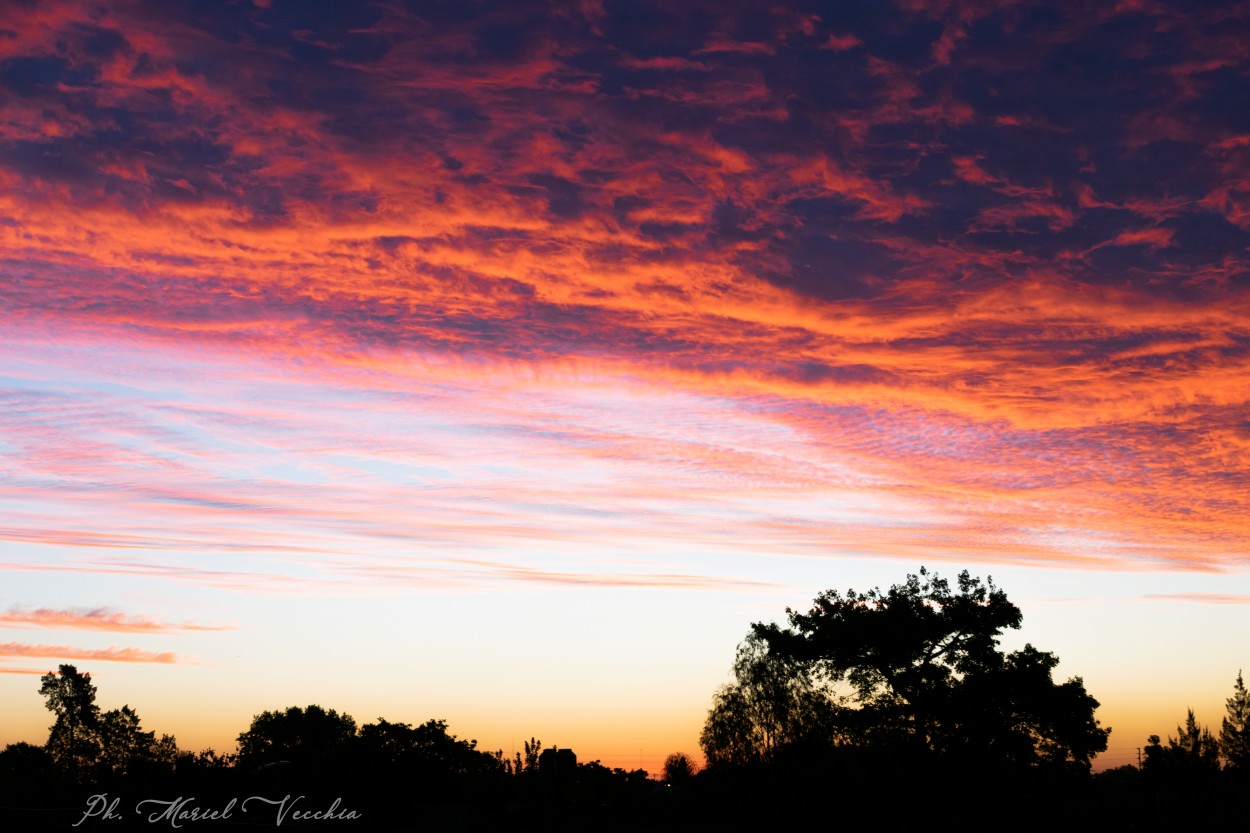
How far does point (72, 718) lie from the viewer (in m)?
138

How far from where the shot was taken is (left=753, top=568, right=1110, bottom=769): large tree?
52500mm

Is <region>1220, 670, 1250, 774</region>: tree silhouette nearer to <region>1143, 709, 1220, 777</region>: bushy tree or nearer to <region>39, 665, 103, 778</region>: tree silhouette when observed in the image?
<region>1143, 709, 1220, 777</region>: bushy tree

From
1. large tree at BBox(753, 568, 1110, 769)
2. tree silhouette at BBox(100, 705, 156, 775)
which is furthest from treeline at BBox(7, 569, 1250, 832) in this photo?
tree silhouette at BBox(100, 705, 156, 775)

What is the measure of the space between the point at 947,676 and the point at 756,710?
40234 millimetres

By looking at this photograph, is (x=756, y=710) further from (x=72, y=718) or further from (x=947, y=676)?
(x=72, y=718)

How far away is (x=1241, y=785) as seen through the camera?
31.8 metres

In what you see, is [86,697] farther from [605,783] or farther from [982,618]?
[982,618]

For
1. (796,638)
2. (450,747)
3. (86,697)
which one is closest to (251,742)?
(86,697)

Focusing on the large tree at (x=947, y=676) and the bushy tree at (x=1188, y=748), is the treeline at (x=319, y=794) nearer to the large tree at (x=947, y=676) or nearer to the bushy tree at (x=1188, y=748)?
the large tree at (x=947, y=676)

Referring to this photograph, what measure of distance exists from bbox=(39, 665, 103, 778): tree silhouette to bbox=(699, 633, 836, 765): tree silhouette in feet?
288

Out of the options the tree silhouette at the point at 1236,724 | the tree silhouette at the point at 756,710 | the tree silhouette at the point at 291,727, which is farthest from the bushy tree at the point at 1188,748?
the tree silhouette at the point at 291,727

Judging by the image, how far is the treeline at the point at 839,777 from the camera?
30.7m

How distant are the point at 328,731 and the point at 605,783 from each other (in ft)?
355

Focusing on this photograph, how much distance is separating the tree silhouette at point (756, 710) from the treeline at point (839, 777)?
0.26 meters
